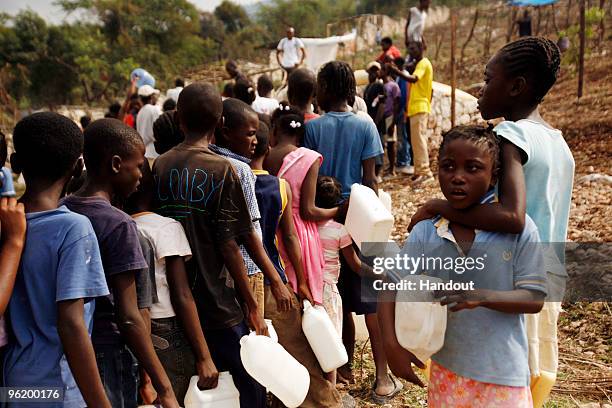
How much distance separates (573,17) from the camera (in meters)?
16.6

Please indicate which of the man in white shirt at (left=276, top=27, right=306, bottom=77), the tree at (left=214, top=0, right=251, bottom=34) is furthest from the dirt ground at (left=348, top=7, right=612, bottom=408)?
the tree at (left=214, top=0, right=251, bottom=34)

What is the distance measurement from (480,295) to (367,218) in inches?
43.0

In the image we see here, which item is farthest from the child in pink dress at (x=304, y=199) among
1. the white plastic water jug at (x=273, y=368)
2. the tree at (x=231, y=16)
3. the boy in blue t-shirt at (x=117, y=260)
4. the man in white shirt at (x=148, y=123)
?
the tree at (x=231, y=16)

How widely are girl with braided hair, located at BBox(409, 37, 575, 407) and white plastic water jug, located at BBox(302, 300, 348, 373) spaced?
→ 1.00 meters

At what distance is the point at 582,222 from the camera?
516 cm

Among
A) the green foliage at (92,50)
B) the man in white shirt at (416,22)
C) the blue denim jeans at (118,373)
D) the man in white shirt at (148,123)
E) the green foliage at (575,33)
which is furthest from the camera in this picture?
the green foliage at (92,50)

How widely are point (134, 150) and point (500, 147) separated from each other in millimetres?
1178

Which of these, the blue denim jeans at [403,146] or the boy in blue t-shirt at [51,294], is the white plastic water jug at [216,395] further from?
the blue denim jeans at [403,146]

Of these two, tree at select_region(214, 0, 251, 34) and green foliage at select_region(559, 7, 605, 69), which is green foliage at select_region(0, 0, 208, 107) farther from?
green foliage at select_region(559, 7, 605, 69)

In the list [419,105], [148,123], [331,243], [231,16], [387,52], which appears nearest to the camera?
[331,243]

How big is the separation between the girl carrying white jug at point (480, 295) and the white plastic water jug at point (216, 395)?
0.79 meters

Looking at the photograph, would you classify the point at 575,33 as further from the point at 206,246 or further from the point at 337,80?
the point at 206,246

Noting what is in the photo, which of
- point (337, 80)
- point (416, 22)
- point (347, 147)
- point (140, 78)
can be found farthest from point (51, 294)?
point (416, 22)

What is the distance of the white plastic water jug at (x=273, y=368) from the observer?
2283 millimetres
